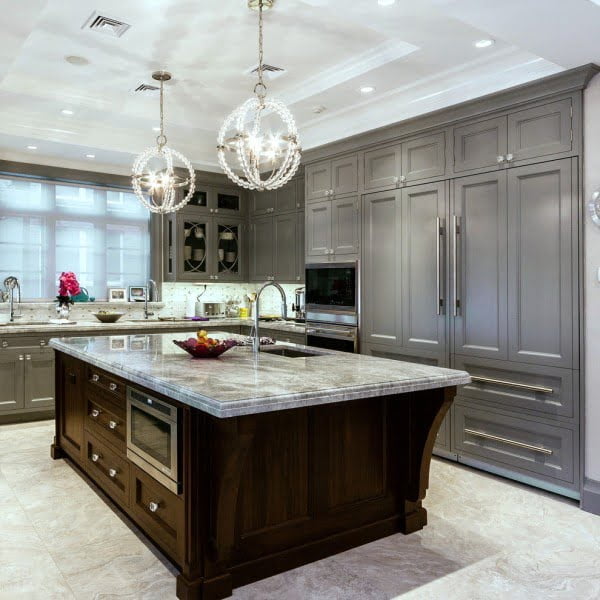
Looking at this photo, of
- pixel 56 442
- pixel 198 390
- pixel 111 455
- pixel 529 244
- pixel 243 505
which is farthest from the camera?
pixel 56 442

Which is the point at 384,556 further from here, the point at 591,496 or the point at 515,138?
the point at 515,138

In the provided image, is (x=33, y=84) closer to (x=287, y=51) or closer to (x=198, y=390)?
(x=287, y=51)

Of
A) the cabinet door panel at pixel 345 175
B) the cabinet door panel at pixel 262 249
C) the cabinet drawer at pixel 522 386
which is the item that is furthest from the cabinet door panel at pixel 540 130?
the cabinet door panel at pixel 262 249

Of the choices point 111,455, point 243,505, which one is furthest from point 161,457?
point 111,455

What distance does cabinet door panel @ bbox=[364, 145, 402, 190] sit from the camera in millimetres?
4551

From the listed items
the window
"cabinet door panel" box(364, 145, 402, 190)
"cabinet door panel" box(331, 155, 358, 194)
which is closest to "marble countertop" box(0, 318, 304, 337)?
the window

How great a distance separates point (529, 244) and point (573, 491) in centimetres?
155

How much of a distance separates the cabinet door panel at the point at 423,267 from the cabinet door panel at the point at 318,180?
101 centimetres

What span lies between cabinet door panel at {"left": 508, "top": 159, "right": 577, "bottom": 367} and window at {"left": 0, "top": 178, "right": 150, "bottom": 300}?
4.43m

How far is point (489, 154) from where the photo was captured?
3.86m

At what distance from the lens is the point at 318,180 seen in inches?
212

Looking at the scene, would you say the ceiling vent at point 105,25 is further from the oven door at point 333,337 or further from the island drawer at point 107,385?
the oven door at point 333,337

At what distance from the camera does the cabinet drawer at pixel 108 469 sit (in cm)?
308

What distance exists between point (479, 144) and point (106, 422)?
3.07 m
